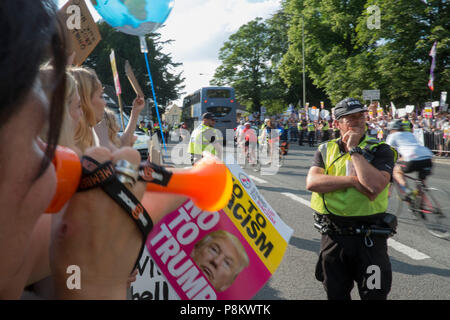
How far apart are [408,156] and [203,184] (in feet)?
23.8

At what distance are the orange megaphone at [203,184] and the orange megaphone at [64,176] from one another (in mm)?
160

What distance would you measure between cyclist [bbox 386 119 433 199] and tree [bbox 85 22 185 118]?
4783 mm

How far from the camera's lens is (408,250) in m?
4.78

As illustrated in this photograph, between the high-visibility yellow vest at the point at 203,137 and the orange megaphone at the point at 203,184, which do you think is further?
the high-visibility yellow vest at the point at 203,137

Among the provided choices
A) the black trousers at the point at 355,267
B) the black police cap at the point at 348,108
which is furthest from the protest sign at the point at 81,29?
the black trousers at the point at 355,267

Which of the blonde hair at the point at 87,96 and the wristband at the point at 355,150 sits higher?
the blonde hair at the point at 87,96

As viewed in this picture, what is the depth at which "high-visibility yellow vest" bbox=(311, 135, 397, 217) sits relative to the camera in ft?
8.04

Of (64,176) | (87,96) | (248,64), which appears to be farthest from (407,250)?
(248,64)

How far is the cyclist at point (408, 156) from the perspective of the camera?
22.9 feet

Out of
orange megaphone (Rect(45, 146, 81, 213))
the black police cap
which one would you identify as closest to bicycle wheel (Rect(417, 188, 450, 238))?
the black police cap

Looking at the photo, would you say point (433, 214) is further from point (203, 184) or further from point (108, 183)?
point (108, 183)

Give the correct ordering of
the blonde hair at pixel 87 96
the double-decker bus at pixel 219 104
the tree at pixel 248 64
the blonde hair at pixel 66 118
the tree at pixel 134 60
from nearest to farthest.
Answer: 1. the blonde hair at pixel 66 118
2. the blonde hair at pixel 87 96
3. the tree at pixel 134 60
4. the double-decker bus at pixel 219 104
5. the tree at pixel 248 64

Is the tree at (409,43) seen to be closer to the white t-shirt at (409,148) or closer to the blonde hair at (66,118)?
the white t-shirt at (409,148)
